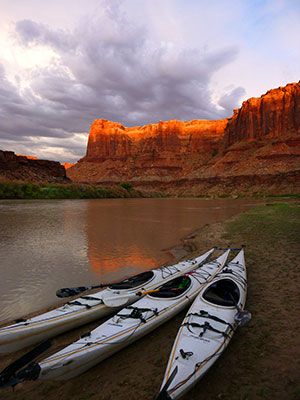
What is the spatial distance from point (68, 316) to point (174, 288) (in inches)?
91.9

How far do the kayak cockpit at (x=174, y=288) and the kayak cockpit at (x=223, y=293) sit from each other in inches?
22.7

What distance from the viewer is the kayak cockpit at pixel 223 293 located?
501 cm

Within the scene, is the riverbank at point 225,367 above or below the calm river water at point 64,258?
above

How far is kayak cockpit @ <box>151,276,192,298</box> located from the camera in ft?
18.2

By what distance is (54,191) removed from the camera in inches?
2167

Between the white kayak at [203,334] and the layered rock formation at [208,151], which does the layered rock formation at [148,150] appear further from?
the white kayak at [203,334]

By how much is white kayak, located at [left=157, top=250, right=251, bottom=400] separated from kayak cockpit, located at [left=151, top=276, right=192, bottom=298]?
0.60 metres

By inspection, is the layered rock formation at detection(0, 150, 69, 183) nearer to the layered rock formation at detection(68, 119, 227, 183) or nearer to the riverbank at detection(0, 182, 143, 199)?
the riverbank at detection(0, 182, 143, 199)

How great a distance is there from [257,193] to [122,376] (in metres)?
80.4

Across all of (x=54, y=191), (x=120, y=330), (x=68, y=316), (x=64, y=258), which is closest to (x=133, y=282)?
(x=68, y=316)

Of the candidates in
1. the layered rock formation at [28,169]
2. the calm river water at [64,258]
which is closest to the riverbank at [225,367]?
the calm river water at [64,258]

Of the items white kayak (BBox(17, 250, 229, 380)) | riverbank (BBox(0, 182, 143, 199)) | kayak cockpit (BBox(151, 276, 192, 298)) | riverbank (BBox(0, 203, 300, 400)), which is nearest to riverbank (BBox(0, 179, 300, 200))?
riverbank (BBox(0, 182, 143, 199))

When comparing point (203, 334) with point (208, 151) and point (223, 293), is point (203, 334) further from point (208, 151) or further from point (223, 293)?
point (208, 151)

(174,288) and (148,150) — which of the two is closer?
(174,288)
